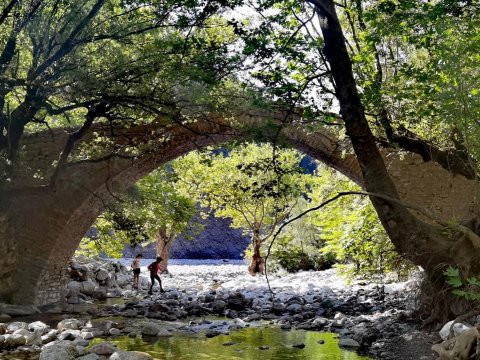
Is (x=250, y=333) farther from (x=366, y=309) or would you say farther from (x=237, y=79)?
(x=237, y=79)

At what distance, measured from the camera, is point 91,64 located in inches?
307

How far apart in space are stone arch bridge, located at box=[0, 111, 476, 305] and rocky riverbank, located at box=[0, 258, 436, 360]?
1.17 meters

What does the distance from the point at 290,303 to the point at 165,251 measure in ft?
41.1

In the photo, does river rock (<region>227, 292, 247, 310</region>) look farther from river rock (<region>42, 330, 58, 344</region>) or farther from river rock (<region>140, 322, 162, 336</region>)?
river rock (<region>42, 330, 58, 344</region>)

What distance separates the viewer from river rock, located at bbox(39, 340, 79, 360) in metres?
5.95

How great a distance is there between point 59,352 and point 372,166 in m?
4.26

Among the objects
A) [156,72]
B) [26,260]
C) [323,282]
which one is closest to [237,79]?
[156,72]

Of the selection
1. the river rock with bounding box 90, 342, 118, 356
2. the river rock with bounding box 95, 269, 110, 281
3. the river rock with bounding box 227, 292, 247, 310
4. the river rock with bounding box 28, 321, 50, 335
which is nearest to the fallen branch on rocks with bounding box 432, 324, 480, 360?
the river rock with bounding box 90, 342, 118, 356

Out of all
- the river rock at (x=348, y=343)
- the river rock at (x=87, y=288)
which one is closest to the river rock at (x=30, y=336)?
the river rock at (x=348, y=343)

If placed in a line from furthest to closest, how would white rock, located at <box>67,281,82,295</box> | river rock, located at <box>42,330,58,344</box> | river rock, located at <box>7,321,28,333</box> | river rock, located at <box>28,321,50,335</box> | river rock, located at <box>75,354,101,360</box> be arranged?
white rock, located at <box>67,281,82,295</box> → river rock, located at <box>28,321,50,335</box> → river rock, located at <box>7,321,28,333</box> → river rock, located at <box>42,330,58,344</box> → river rock, located at <box>75,354,101,360</box>

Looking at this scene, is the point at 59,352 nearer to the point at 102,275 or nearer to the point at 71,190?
the point at 71,190

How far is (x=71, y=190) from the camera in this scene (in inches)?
437

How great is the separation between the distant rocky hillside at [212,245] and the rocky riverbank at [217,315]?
42.0 meters

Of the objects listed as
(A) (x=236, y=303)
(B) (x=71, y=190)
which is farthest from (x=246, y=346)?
(B) (x=71, y=190)
